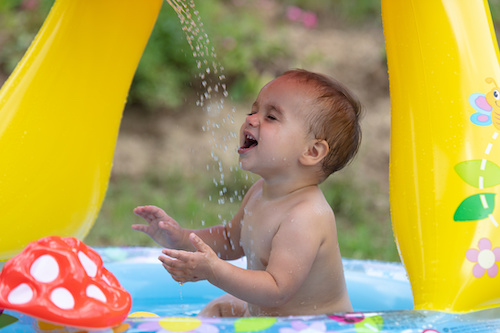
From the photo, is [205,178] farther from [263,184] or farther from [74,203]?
[263,184]

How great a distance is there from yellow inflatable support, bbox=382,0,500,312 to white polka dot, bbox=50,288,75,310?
88cm

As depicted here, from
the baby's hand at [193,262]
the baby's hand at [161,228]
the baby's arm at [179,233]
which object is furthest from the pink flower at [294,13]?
the baby's hand at [193,262]

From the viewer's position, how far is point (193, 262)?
Result: 1734 millimetres

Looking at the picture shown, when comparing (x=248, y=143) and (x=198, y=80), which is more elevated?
(x=198, y=80)

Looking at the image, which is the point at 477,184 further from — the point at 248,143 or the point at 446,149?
the point at 248,143

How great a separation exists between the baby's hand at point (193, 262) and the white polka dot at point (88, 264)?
0.15 m

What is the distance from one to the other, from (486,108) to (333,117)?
1.32 ft

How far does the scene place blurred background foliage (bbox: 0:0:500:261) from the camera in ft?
13.7

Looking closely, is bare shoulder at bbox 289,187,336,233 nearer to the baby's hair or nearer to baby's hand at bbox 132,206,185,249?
the baby's hair

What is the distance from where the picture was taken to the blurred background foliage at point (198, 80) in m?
4.17

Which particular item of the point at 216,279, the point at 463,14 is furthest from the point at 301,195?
the point at 463,14

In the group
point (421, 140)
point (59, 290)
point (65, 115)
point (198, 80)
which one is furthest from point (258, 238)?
point (198, 80)

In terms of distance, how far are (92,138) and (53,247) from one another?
0.94 m

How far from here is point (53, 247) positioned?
1.61 meters
